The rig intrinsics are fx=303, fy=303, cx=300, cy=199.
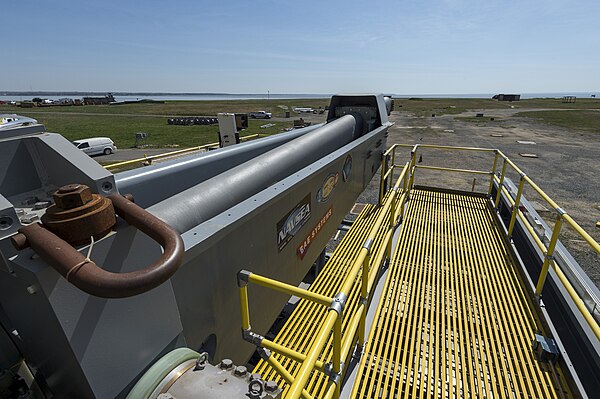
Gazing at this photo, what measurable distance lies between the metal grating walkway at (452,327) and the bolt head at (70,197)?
2518 mm

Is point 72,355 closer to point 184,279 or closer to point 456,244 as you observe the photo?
point 184,279

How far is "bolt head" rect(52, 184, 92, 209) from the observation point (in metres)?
0.98

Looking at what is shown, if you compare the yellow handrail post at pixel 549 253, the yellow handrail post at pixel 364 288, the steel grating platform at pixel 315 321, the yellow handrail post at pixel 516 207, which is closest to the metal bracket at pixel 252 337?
the steel grating platform at pixel 315 321

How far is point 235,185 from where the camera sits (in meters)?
2.37

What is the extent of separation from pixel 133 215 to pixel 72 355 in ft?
1.75

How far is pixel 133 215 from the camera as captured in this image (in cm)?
112

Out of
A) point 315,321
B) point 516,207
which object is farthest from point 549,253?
point 315,321

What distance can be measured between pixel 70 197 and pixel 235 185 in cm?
140

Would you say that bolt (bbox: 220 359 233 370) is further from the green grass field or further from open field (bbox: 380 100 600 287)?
the green grass field

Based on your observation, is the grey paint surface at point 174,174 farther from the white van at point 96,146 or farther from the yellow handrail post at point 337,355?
the white van at point 96,146

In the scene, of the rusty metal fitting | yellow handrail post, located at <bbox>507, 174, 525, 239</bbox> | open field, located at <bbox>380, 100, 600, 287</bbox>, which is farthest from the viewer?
open field, located at <bbox>380, 100, 600, 287</bbox>

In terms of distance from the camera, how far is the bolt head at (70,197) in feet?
3.22

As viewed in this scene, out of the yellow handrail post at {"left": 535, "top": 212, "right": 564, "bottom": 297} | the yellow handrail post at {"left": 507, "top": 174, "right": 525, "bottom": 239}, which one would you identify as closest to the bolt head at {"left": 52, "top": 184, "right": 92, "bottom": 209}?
the yellow handrail post at {"left": 535, "top": 212, "right": 564, "bottom": 297}

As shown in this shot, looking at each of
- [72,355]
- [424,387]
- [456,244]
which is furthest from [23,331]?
[456,244]
